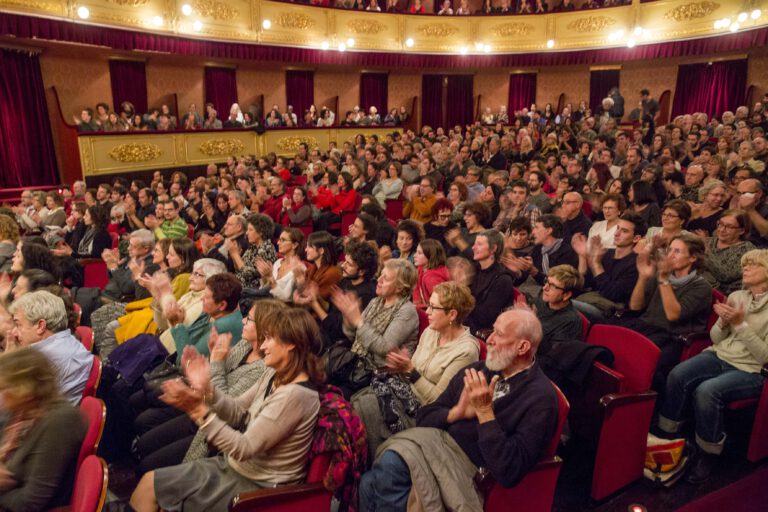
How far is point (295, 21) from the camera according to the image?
11742 mm

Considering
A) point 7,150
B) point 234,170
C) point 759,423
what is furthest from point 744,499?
point 7,150

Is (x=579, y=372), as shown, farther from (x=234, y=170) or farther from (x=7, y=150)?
(x=7, y=150)

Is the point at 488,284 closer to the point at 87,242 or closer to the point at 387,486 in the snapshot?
the point at 387,486

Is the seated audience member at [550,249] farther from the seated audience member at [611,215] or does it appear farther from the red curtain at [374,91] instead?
the red curtain at [374,91]

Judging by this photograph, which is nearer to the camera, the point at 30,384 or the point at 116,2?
the point at 30,384

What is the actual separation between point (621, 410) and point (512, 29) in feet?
43.0

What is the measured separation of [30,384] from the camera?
1727 millimetres

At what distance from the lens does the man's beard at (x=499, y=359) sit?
1962mm

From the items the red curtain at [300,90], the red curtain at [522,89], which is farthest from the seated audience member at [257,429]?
the red curtain at [522,89]

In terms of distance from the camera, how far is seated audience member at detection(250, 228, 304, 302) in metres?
3.53

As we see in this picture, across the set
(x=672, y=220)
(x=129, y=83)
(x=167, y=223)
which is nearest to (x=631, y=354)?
(x=672, y=220)

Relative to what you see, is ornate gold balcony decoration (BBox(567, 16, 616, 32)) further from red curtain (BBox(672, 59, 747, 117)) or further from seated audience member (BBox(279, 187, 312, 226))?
seated audience member (BBox(279, 187, 312, 226))

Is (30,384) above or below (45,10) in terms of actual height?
below

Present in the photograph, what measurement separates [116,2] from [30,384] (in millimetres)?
9184
